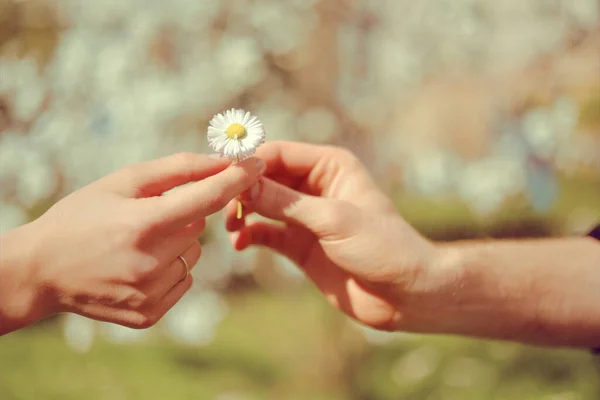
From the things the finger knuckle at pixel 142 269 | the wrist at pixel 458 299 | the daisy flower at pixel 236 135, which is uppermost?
the daisy flower at pixel 236 135

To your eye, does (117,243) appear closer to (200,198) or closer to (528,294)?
(200,198)

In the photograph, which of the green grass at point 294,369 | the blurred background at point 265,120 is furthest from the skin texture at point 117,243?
the green grass at point 294,369

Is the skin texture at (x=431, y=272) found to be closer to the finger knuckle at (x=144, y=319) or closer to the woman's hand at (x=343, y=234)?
the woman's hand at (x=343, y=234)

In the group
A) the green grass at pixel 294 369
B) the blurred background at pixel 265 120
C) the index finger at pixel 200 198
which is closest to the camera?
the index finger at pixel 200 198

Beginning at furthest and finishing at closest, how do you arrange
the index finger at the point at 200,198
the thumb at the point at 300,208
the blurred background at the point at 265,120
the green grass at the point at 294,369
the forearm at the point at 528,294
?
the green grass at the point at 294,369
the blurred background at the point at 265,120
the forearm at the point at 528,294
the thumb at the point at 300,208
the index finger at the point at 200,198

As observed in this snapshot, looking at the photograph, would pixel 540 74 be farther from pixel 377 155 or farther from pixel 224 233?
pixel 224 233

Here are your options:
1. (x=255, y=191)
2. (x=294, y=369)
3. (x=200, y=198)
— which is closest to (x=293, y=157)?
(x=255, y=191)

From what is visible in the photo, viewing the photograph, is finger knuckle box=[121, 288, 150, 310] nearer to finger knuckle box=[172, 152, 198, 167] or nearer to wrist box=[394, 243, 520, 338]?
finger knuckle box=[172, 152, 198, 167]

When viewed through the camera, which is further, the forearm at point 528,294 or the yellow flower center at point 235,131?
the forearm at point 528,294

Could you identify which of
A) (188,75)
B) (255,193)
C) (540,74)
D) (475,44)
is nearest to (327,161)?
(255,193)
